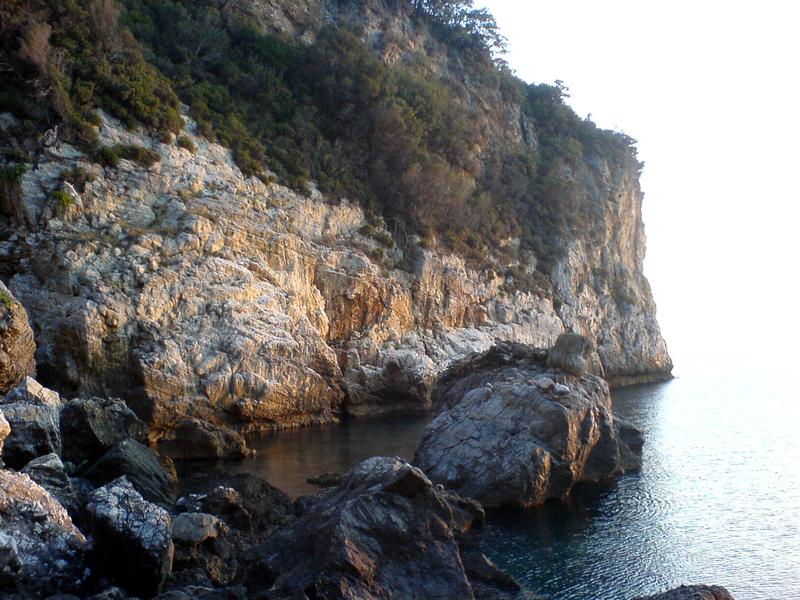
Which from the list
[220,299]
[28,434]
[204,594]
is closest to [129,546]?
[204,594]

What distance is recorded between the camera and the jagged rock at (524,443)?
2136cm

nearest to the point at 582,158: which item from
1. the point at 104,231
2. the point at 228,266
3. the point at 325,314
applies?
the point at 325,314

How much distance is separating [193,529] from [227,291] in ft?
66.1

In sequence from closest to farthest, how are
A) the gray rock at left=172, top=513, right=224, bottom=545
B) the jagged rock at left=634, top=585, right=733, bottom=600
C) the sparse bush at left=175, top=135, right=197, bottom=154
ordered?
the jagged rock at left=634, top=585, right=733, bottom=600 < the gray rock at left=172, top=513, right=224, bottom=545 < the sparse bush at left=175, top=135, right=197, bottom=154

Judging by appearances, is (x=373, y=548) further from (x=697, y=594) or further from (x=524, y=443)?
(x=524, y=443)

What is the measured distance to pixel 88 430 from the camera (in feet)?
63.5

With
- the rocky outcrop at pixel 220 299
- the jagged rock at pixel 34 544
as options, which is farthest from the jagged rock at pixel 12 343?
the jagged rock at pixel 34 544

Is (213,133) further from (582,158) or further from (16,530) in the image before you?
(582,158)

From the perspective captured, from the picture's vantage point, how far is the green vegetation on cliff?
34656 mm

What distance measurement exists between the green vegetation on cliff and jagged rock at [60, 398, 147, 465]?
55.0 ft

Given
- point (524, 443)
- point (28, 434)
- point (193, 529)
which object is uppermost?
point (28, 434)

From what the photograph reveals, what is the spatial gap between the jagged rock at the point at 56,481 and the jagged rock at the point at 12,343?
6.02m

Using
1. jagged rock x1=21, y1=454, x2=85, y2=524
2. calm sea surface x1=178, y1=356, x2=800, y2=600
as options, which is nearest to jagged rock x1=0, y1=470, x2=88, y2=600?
jagged rock x1=21, y1=454, x2=85, y2=524

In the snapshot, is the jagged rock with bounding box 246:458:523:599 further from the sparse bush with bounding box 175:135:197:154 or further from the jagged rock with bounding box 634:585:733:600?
the sparse bush with bounding box 175:135:197:154
